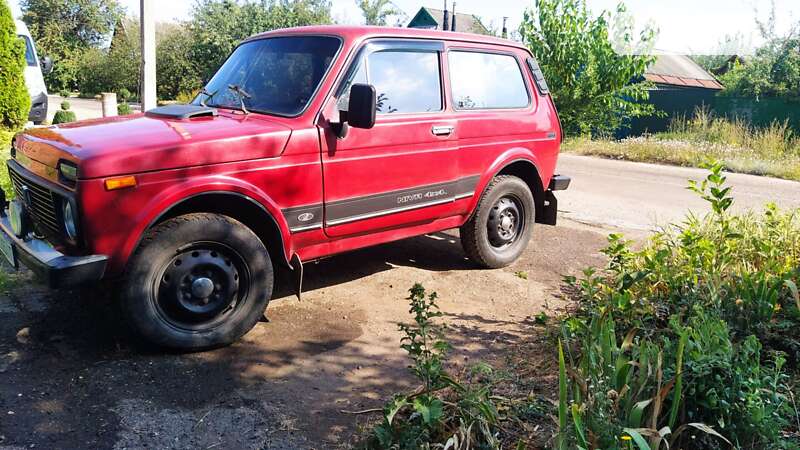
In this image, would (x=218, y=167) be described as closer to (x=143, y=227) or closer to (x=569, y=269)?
(x=143, y=227)

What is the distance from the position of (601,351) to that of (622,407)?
253mm

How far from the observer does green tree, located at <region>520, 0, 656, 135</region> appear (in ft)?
55.3

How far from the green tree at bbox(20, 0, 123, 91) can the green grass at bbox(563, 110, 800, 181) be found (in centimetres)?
3791

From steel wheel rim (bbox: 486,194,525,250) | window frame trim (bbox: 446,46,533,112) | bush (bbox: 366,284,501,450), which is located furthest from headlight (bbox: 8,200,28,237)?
steel wheel rim (bbox: 486,194,525,250)

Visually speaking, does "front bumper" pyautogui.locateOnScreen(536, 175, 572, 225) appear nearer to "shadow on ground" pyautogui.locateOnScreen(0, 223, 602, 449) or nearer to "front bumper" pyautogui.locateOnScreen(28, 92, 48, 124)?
"shadow on ground" pyautogui.locateOnScreen(0, 223, 602, 449)

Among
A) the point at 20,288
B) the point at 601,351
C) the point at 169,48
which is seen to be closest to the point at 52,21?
the point at 169,48

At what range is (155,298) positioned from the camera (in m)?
3.87

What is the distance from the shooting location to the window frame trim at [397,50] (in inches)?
183

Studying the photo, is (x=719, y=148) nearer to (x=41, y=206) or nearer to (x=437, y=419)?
(x=437, y=419)

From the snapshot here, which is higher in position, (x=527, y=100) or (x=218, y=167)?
(x=527, y=100)

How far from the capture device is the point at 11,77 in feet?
38.6

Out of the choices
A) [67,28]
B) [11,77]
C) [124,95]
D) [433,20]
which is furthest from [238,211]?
[67,28]

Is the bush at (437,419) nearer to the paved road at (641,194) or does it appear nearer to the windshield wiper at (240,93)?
the windshield wiper at (240,93)

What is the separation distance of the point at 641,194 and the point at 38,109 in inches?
535
